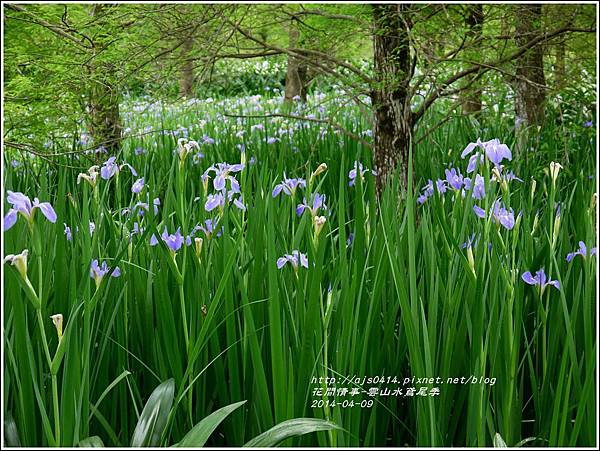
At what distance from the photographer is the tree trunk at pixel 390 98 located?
262cm

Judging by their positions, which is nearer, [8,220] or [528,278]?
[8,220]

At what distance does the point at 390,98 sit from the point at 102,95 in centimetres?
129

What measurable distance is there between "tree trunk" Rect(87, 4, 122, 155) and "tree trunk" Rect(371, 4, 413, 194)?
105cm

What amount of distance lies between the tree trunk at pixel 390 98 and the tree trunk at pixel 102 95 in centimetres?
105

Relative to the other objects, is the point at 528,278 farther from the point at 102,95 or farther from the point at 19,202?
the point at 102,95

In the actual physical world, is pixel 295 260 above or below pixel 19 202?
below

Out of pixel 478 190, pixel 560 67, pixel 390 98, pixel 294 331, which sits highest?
pixel 560 67

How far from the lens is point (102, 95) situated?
2.93m

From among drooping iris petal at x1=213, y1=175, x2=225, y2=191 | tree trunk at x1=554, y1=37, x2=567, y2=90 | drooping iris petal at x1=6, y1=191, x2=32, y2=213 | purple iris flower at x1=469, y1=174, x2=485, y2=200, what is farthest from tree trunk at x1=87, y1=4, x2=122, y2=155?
tree trunk at x1=554, y1=37, x2=567, y2=90

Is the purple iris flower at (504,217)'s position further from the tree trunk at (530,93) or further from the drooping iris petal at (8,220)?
the tree trunk at (530,93)

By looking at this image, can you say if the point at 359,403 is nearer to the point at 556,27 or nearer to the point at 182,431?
the point at 182,431

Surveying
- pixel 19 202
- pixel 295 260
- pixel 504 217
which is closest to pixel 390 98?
pixel 504 217

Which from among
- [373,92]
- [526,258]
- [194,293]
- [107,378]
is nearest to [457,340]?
[526,258]

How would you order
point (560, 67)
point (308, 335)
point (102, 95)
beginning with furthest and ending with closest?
point (560, 67), point (102, 95), point (308, 335)
